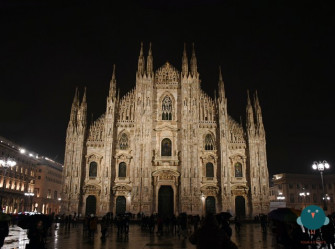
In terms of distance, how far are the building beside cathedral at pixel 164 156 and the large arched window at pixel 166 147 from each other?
5.3 inches

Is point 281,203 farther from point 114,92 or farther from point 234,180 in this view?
point 114,92

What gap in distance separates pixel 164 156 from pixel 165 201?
19.2ft

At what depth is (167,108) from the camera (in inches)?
1811

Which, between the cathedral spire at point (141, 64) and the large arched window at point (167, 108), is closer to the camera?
the large arched window at point (167, 108)

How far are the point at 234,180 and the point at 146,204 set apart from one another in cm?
1201

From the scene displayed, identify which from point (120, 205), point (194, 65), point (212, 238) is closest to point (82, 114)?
point (120, 205)

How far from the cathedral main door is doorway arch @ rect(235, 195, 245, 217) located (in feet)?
27.8

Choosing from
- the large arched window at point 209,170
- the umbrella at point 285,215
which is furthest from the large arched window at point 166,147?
the umbrella at point 285,215

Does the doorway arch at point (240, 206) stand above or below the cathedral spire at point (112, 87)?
below

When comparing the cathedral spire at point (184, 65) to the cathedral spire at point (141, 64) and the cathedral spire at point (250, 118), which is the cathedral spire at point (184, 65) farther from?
Result: the cathedral spire at point (250, 118)

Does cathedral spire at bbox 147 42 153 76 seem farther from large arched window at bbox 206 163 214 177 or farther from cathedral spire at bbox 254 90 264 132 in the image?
cathedral spire at bbox 254 90 264 132

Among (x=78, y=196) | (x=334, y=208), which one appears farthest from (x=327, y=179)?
(x=78, y=196)

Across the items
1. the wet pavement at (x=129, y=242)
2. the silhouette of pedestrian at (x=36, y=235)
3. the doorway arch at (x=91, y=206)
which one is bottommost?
the wet pavement at (x=129, y=242)

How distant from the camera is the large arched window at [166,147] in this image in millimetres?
44062
